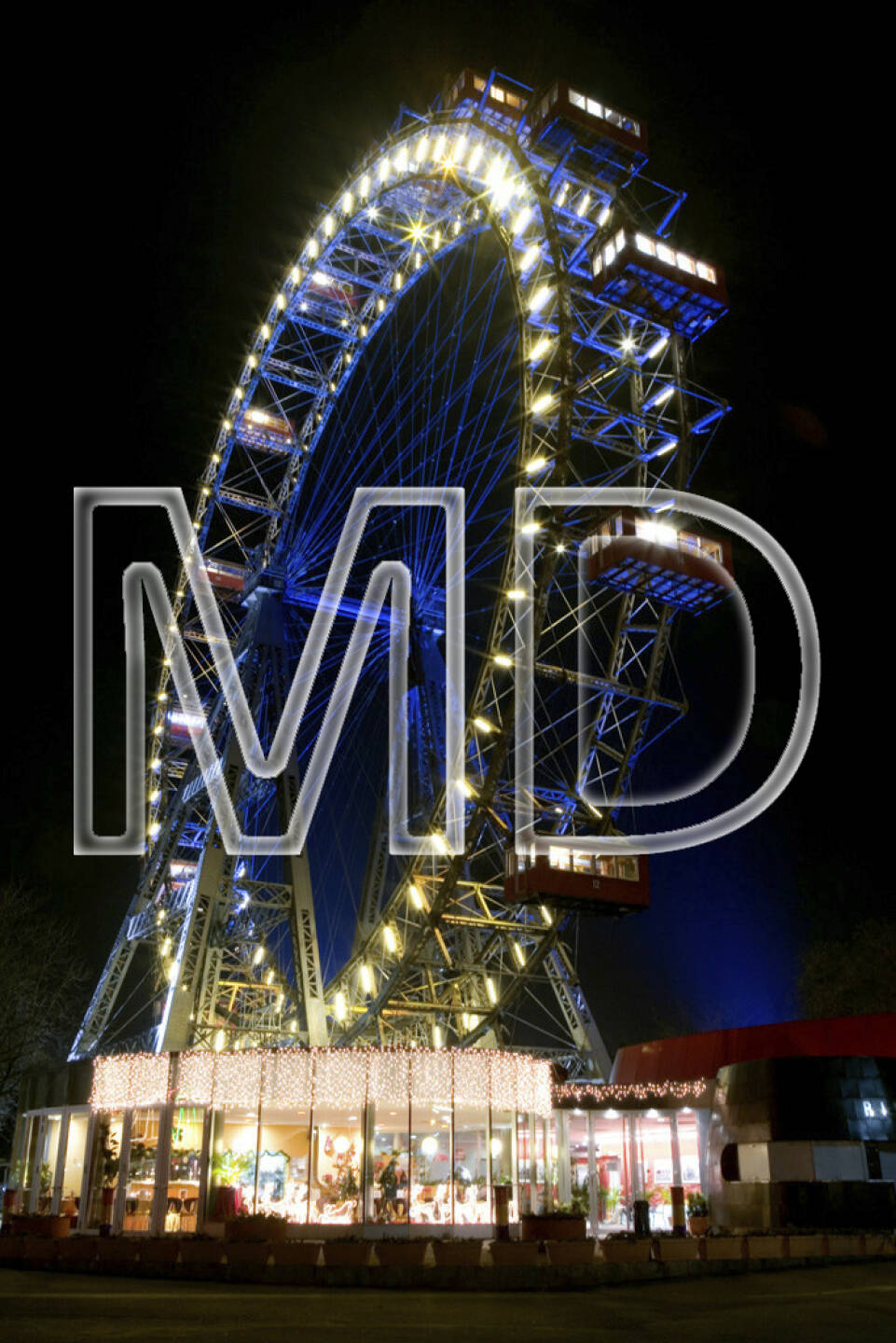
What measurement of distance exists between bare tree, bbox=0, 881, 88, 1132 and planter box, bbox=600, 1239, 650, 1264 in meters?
28.0

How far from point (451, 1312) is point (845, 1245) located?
11.3 meters

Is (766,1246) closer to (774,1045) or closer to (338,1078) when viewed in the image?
(338,1078)

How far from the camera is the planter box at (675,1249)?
Answer: 740 inches

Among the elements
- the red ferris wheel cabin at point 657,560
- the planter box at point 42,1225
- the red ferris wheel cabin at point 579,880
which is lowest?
the planter box at point 42,1225

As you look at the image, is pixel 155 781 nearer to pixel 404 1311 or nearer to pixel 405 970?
pixel 405 970

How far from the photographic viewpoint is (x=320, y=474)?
37375 millimetres

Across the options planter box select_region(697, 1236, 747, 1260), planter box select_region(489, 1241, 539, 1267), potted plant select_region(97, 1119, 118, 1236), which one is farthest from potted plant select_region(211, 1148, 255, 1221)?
planter box select_region(697, 1236, 747, 1260)

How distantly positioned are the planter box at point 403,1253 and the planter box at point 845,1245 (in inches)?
322

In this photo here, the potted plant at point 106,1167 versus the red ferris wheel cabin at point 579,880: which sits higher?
the red ferris wheel cabin at point 579,880

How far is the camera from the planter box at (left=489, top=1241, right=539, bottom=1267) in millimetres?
17781

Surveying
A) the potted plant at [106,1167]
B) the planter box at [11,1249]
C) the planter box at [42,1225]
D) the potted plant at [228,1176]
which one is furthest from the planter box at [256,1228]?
the potted plant at [106,1167]

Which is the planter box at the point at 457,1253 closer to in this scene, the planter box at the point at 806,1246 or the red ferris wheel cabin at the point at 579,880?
the planter box at the point at 806,1246

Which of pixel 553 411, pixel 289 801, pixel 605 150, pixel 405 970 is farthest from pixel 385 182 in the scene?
pixel 405 970

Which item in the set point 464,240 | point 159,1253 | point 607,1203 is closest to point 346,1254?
point 159,1253
